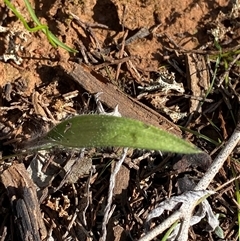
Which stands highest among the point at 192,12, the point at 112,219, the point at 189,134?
the point at 192,12

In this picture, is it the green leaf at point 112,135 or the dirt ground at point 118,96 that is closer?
the green leaf at point 112,135

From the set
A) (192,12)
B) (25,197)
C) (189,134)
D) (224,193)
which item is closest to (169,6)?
(192,12)

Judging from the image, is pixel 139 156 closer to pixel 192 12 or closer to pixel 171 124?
pixel 171 124

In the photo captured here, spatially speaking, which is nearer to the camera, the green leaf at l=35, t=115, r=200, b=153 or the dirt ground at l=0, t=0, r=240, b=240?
the green leaf at l=35, t=115, r=200, b=153
